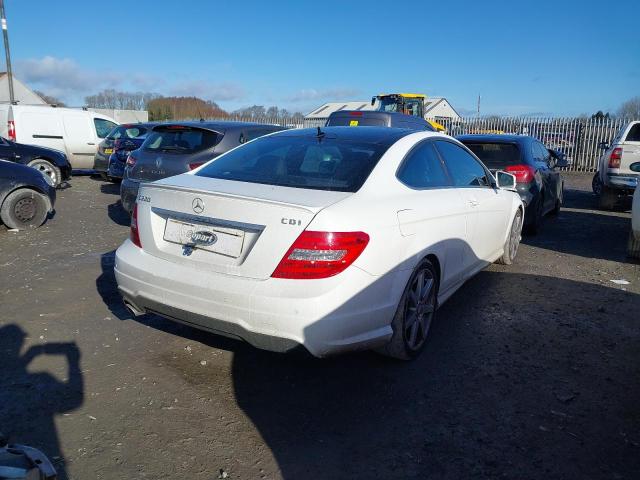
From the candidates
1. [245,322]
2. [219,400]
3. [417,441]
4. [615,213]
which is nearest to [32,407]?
[219,400]

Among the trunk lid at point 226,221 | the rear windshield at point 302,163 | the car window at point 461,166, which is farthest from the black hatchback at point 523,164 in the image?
the trunk lid at point 226,221

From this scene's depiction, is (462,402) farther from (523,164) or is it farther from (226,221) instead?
(523,164)

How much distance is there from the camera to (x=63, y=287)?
524cm

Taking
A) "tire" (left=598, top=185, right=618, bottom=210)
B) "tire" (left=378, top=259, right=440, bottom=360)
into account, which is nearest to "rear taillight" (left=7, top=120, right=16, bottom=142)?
"tire" (left=378, top=259, right=440, bottom=360)

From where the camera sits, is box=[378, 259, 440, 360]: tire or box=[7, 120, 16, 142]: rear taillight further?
box=[7, 120, 16, 142]: rear taillight

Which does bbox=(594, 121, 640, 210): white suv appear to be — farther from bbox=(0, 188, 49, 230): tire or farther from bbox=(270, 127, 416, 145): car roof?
bbox=(0, 188, 49, 230): tire

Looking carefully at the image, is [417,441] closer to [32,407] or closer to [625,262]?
[32,407]

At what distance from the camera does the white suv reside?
10.0m

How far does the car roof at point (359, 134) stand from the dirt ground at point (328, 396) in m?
1.58

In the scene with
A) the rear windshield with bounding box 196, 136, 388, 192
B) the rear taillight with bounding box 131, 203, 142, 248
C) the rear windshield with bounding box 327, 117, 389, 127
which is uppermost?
the rear windshield with bounding box 327, 117, 389, 127

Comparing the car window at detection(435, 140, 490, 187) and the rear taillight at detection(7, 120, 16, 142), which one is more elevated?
the rear taillight at detection(7, 120, 16, 142)

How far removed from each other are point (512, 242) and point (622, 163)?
17.4 feet

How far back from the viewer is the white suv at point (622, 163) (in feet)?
32.9

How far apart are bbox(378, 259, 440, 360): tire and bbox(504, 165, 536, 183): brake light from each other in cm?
433
